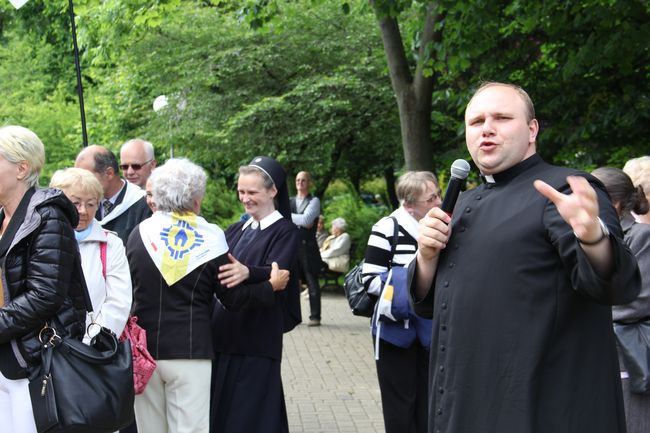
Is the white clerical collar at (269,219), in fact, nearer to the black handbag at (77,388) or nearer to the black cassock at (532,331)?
the black handbag at (77,388)

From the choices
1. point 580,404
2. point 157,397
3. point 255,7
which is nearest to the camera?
point 580,404

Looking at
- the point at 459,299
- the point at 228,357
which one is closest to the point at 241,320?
the point at 228,357

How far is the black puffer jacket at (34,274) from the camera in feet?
12.2

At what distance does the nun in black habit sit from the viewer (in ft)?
17.7

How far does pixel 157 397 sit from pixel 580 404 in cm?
291

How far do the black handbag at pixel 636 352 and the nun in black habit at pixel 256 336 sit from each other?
77.1 inches

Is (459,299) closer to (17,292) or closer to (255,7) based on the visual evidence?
(17,292)

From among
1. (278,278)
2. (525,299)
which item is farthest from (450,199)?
(278,278)

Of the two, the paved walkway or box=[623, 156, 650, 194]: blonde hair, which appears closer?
box=[623, 156, 650, 194]: blonde hair

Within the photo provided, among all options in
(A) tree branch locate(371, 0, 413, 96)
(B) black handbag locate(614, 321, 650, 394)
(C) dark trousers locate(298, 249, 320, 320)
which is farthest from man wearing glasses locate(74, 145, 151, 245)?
(C) dark trousers locate(298, 249, 320, 320)

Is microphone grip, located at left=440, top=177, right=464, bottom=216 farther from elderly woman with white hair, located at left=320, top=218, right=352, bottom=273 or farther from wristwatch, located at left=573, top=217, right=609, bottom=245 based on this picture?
elderly woman with white hair, located at left=320, top=218, right=352, bottom=273

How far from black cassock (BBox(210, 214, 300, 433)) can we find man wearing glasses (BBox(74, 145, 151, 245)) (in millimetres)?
1059

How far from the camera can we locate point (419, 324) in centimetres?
530

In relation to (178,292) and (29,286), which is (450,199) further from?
(178,292)
